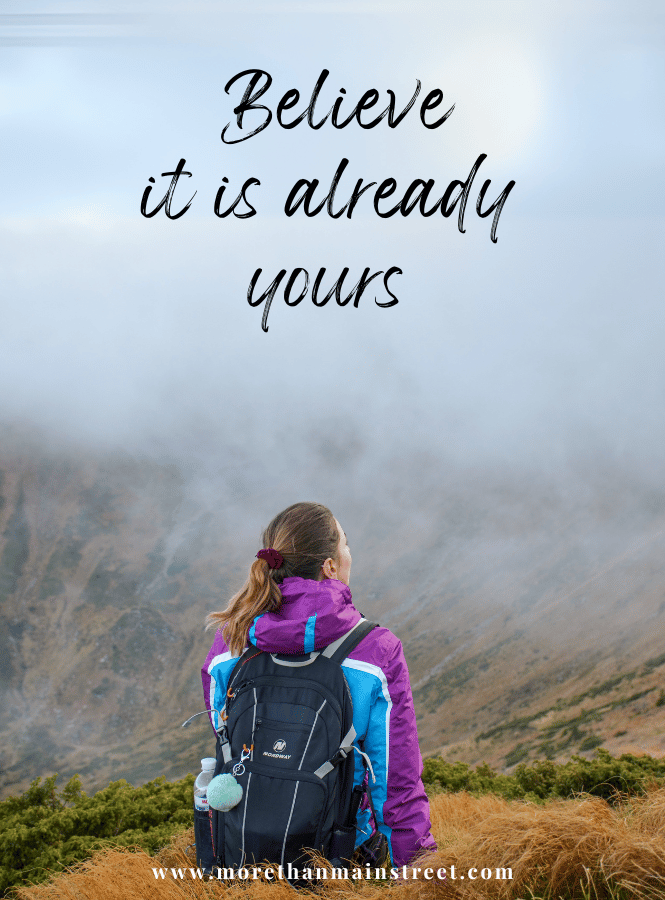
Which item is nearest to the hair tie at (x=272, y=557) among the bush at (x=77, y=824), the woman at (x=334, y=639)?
the woman at (x=334, y=639)

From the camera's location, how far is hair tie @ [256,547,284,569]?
3.58m

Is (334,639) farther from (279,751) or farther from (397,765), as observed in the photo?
(397,765)

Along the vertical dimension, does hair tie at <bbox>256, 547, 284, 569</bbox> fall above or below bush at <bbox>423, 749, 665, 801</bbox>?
above

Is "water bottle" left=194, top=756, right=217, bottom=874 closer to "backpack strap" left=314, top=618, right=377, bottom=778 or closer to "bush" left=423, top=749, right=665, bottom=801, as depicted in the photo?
"backpack strap" left=314, top=618, right=377, bottom=778

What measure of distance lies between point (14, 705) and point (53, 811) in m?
164

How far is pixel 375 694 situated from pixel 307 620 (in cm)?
53

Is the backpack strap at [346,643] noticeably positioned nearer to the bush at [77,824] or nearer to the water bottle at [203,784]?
the water bottle at [203,784]

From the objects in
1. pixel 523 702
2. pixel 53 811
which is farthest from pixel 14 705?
pixel 53 811

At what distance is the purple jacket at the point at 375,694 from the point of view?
131 inches

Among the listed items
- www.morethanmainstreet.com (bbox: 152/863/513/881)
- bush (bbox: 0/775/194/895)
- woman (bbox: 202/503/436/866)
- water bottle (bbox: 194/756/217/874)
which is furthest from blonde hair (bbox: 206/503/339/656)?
bush (bbox: 0/775/194/895)

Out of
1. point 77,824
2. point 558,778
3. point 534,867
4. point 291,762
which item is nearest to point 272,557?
point 291,762

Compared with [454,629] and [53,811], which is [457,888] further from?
[454,629]

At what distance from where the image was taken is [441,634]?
148 m

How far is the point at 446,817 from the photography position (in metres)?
7.31
